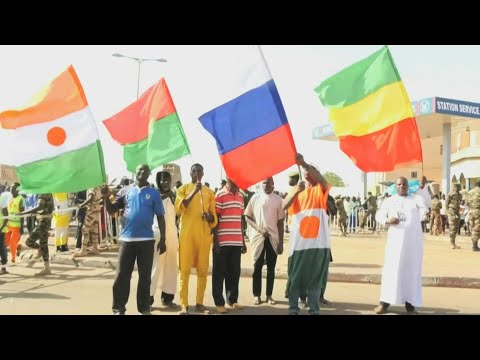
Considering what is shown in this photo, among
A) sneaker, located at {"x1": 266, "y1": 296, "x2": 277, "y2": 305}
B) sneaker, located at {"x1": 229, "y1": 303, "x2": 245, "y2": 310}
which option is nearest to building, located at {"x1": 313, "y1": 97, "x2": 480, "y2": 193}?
sneaker, located at {"x1": 266, "y1": 296, "x2": 277, "y2": 305}

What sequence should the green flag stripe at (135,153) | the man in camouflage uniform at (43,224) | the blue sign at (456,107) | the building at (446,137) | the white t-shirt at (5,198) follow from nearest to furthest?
1. the man in camouflage uniform at (43,224)
2. the green flag stripe at (135,153)
3. the white t-shirt at (5,198)
4. the blue sign at (456,107)
5. the building at (446,137)

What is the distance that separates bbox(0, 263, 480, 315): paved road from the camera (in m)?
6.82

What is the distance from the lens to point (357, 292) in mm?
8312

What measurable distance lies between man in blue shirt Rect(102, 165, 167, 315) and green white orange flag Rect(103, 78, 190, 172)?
7.24ft

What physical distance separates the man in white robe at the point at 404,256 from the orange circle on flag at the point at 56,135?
4465mm

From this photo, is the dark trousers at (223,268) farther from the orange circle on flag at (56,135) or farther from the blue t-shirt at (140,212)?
the orange circle on flag at (56,135)

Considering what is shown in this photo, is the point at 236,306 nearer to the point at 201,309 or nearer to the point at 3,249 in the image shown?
the point at 201,309

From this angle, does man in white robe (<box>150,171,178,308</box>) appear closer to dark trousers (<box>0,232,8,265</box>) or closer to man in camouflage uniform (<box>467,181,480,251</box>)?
dark trousers (<box>0,232,8,265</box>)

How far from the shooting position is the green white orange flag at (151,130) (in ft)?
28.2

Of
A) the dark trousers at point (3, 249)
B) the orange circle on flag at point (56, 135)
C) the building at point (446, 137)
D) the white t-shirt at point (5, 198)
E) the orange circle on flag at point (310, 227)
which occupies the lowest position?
the dark trousers at point (3, 249)

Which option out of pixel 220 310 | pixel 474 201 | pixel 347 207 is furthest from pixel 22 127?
pixel 347 207

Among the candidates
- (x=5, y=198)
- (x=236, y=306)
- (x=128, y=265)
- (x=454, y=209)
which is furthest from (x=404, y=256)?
(x=454, y=209)

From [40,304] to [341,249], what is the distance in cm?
935

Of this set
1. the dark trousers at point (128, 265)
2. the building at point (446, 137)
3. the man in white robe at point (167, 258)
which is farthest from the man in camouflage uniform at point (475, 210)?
the dark trousers at point (128, 265)
